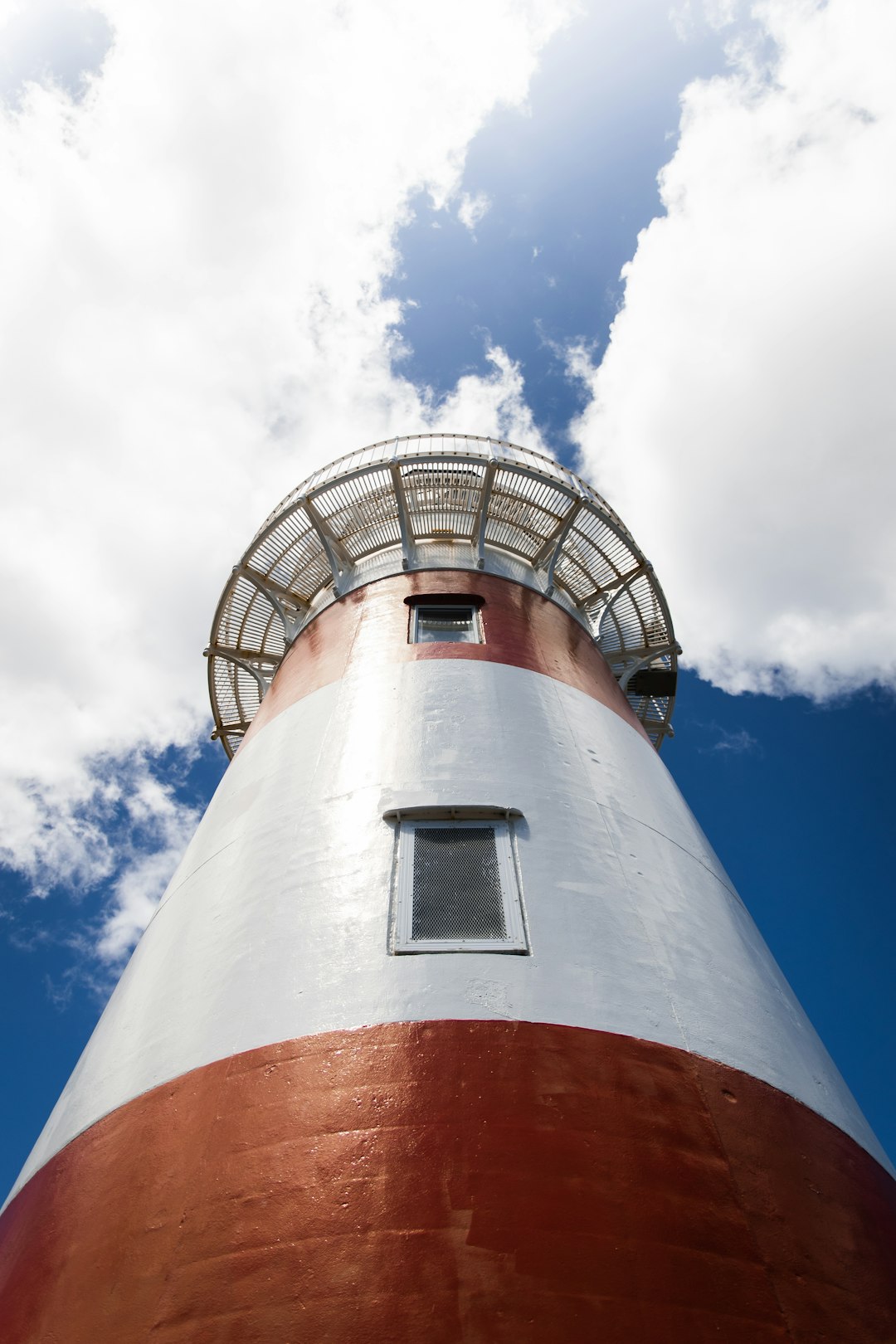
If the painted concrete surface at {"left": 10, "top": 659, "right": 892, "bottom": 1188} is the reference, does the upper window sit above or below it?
above

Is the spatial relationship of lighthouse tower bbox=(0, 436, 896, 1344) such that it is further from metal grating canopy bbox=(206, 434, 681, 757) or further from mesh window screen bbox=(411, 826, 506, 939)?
metal grating canopy bbox=(206, 434, 681, 757)

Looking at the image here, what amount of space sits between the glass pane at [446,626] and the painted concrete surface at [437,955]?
134 cm

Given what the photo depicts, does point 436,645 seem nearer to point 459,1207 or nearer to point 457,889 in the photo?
point 457,889

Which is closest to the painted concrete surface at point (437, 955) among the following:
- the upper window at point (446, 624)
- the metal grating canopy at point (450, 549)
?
the upper window at point (446, 624)

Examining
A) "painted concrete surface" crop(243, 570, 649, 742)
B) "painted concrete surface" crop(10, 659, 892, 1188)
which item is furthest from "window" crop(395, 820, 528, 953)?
"painted concrete surface" crop(243, 570, 649, 742)

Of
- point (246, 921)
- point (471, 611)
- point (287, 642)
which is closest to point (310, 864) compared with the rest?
point (246, 921)

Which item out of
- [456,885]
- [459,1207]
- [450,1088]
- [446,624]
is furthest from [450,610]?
[459,1207]

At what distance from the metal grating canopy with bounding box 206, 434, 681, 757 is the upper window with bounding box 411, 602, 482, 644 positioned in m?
1.16

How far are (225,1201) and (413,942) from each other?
1.87 metres

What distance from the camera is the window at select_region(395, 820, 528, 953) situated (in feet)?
18.0

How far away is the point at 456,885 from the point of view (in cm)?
604

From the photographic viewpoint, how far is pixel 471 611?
10.6 metres

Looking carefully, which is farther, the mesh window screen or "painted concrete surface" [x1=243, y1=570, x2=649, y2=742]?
"painted concrete surface" [x1=243, y1=570, x2=649, y2=742]

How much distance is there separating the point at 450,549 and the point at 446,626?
7.49 feet
